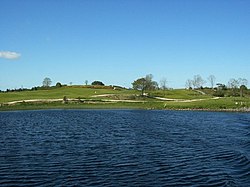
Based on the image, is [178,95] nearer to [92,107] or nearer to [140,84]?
[140,84]

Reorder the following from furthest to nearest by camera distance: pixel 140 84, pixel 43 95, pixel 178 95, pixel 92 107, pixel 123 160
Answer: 1. pixel 178 95
2. pixel 140 84
3. pixel 43 95
4. pixel 92 107
5. pixel 123 160

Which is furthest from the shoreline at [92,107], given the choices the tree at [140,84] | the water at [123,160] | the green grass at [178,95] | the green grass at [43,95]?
the water at [123,160]

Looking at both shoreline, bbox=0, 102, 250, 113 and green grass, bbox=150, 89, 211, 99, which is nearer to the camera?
shoreline, bbox=0, 102, 250, 113

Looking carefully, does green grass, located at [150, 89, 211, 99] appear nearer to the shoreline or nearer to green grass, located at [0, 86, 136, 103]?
green grass, located at [0, 86, 136, 103]

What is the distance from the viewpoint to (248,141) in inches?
1432

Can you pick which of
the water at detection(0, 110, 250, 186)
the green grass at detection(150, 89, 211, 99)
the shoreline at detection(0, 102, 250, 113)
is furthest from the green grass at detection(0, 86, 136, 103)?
the water at detection(0, 110, 250, 186)

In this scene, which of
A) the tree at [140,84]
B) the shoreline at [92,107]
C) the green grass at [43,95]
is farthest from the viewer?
the tree at [140,84]

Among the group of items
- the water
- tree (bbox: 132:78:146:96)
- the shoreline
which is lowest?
the water

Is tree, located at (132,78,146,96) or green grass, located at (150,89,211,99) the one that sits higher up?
tree, located at (132,78,146,96)

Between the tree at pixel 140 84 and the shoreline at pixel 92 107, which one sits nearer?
the shoreline at pixel 92 107

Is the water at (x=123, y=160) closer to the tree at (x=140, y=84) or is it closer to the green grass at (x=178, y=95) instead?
the tree at (x=140, y=84)

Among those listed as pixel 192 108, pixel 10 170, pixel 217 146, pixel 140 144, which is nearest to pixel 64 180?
pixel 10 170

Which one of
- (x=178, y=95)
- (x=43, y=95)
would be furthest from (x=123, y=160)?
(x=178, y=95)

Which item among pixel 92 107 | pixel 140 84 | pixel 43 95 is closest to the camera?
pixel 92 107
